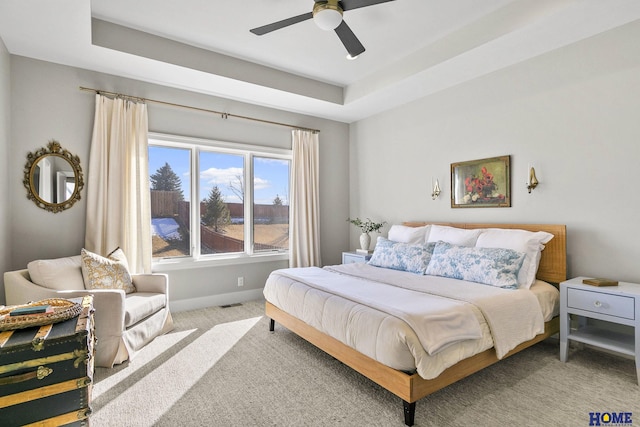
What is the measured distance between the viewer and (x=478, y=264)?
296 cm

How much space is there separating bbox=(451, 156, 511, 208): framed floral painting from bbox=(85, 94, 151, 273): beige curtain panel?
3561 millimetres

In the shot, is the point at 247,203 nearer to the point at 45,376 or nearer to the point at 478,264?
the point at 478,264

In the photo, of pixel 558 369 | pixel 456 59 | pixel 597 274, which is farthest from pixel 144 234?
pixel 597 274

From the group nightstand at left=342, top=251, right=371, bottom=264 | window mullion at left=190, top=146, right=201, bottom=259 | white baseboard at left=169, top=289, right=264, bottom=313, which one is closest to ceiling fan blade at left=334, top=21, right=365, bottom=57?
window mullion at left=190, top=146, right=201, bottom=259

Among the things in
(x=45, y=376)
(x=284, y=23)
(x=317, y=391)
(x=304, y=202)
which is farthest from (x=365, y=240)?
(x=45, y=376)

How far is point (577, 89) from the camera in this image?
3023 mm

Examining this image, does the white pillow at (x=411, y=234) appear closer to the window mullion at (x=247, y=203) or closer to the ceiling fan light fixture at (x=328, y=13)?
the window mullion at (x=247, y=203)

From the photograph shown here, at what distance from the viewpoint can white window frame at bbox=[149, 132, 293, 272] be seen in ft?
13.3

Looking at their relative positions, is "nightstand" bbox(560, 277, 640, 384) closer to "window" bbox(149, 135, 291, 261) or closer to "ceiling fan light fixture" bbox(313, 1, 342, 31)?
"ceiling fan light fixture" bbox(313, 1, 342, 31)

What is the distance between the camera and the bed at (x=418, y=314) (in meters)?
1.96

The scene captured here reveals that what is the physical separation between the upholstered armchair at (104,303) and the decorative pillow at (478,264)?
268cm

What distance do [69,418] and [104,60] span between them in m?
3.16

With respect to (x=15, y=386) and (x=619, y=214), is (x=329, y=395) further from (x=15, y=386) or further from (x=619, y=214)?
(x=619, y=214)

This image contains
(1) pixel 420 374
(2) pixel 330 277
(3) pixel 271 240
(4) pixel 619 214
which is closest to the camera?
(1) pixel 420 374
